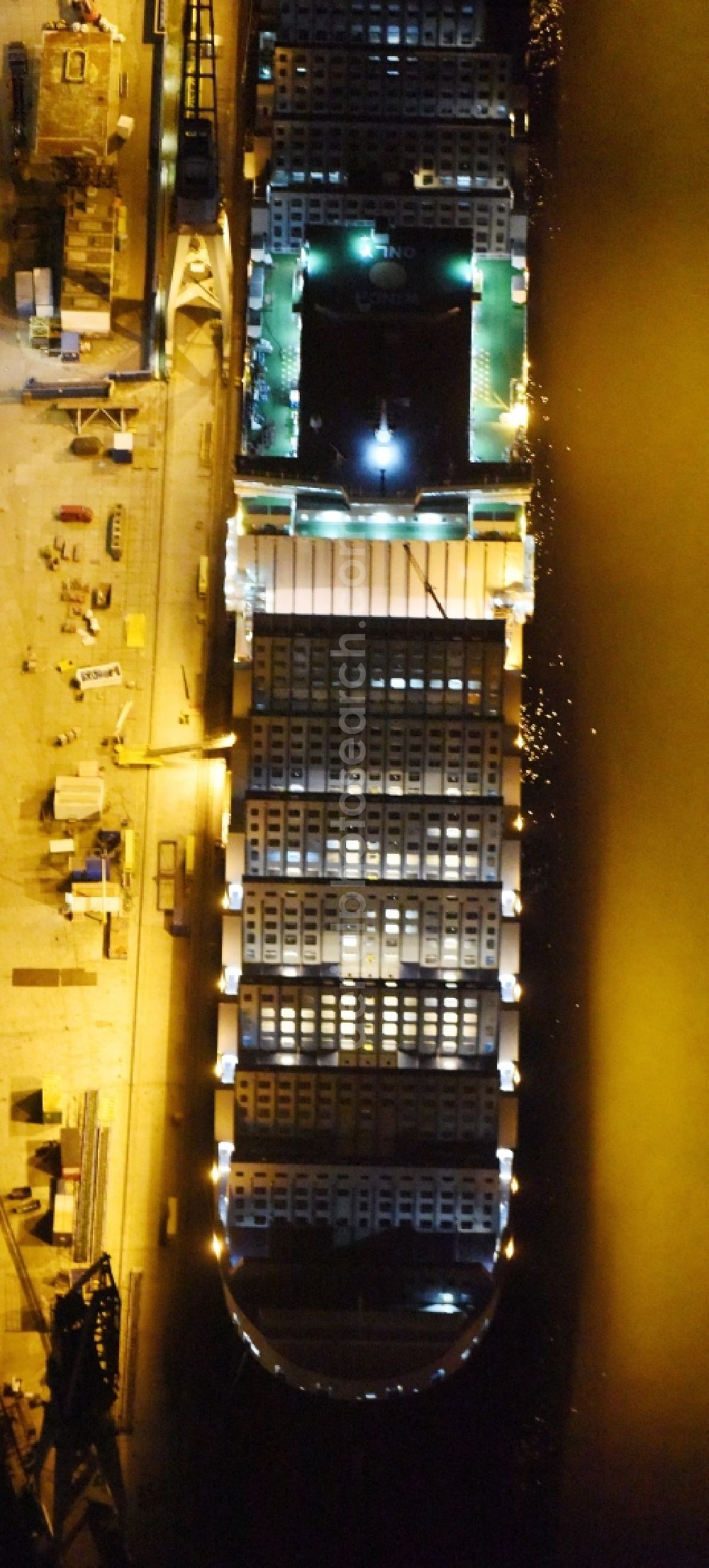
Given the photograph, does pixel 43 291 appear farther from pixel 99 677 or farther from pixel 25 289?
pixel 99 677

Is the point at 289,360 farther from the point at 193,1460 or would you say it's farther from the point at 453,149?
the point at 193,1460

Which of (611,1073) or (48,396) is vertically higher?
Result: (48,396)

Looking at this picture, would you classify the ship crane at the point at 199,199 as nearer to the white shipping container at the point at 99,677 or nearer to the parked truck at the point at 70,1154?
the white shipping container at the point at 99,677

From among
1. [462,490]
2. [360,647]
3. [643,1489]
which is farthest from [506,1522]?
[462,490]

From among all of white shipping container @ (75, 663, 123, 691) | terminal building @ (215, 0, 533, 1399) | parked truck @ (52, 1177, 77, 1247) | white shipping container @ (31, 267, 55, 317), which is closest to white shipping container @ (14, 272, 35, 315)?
white shipping container @ (31, 267, 55, 317)

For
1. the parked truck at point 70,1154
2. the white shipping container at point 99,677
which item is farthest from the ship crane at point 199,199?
the parked truck at point 70,1154

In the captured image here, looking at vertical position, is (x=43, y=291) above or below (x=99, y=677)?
above

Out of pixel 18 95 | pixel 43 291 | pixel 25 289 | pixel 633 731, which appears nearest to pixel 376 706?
pixel 633 731

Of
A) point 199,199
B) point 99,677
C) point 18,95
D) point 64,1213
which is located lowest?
point 64,1213
